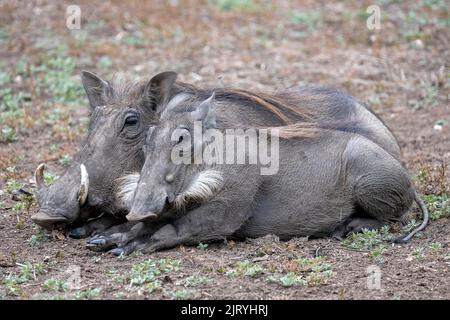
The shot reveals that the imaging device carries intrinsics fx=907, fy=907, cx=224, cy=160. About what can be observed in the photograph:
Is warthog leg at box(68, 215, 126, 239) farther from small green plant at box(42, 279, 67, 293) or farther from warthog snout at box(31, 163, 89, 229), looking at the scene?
small green plant at box(42, 279, 67, 293)

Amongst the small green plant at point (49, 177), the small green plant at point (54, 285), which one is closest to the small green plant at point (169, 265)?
the small green plant at point (54, 285)

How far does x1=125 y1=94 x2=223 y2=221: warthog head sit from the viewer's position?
554 centimetres

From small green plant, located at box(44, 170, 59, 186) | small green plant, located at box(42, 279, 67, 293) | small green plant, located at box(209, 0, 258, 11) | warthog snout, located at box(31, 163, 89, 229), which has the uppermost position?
small green plant, located at box(209, 0, 258, 11)

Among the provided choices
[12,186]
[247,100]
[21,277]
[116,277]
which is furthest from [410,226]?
[12,186]

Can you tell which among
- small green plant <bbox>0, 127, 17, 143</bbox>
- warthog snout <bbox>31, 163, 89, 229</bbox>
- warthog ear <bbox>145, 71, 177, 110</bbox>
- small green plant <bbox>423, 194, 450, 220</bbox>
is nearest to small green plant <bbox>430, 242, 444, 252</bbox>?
small green plant <bbox>423, 194, 450, 220</bbox>

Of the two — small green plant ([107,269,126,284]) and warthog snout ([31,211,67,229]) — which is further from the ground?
warthog snout ([31,211,67,229])

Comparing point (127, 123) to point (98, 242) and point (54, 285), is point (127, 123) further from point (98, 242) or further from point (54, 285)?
point (54, 285)

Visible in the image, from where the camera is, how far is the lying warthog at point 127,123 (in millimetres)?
5781

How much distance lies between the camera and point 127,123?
19.9 ft

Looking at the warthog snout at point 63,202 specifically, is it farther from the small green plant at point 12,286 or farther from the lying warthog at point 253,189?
the small green plant at point 12,286

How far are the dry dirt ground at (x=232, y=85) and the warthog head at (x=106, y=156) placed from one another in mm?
274

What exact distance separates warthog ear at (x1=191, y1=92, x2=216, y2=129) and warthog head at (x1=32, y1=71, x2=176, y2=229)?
388mm
